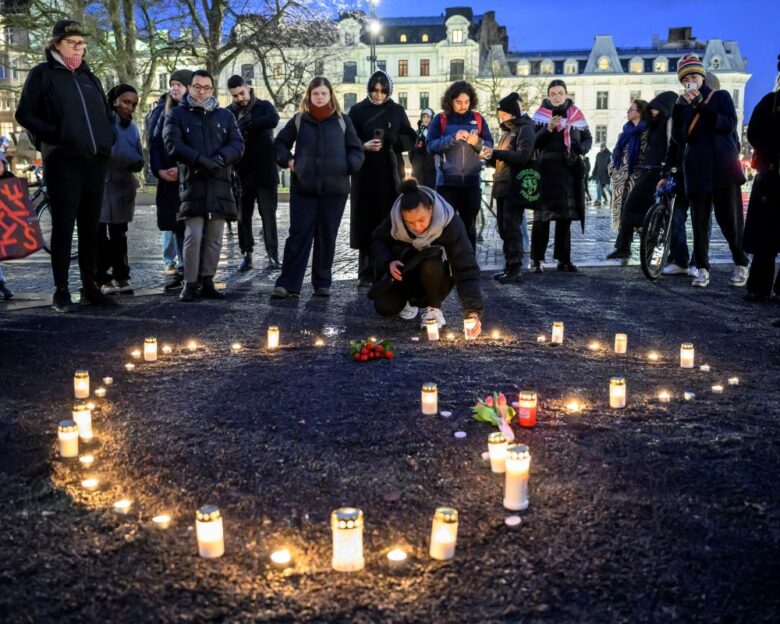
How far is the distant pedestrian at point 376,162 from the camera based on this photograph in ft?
28.6

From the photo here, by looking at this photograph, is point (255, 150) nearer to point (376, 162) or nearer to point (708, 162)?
point (376, 162)

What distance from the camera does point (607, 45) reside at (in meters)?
80.5

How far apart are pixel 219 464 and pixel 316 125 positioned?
5.08 m

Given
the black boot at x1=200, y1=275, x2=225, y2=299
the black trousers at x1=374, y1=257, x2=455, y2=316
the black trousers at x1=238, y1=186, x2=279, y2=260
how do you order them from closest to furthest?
the black trousers at x1=374, y1=257, x2=455, y2=316 → the black boot at x1=200, y1=275, x2=225, y2=299 → the black trousers at x1=238, y1=186, x2=279, y2=260

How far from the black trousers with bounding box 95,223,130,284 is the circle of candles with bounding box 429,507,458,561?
6714 millimetres

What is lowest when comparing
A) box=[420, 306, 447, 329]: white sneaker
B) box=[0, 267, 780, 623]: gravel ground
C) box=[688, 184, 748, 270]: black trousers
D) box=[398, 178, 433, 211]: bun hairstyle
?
box=[0, 267, 780, 623]: gravel ground

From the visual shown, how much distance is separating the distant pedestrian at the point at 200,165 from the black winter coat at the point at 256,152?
1782 mm

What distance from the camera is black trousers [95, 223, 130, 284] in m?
8.71

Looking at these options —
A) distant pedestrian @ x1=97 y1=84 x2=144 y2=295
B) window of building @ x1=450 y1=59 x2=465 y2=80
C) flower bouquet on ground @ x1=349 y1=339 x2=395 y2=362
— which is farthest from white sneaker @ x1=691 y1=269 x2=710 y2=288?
window of building @ x1=450 y1=59 x2=465 y2=80

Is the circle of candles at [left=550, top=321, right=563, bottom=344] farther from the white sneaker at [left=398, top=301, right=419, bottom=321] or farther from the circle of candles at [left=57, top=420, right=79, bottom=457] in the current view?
the circle of candles at [left=57, top=420, right=79, bottom=457]

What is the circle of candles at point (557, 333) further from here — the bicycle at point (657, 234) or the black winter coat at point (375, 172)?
the bicycle at point (657, 234)

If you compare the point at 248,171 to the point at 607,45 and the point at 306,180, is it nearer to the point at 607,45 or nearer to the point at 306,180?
the point at 306,180

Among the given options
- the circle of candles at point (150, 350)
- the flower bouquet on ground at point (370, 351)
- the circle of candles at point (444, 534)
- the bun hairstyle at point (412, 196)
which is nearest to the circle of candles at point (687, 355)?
the flower bouquet on ground at point (370, 351)

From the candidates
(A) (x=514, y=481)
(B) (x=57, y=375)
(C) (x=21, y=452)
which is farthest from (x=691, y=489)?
(B) (x=57, y=375)
